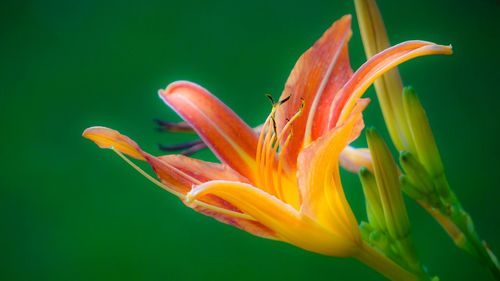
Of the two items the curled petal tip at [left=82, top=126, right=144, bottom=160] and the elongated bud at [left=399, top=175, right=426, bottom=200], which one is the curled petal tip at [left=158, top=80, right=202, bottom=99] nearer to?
the curled petal tip at [left=82, top=126, right=144, bottom=160]

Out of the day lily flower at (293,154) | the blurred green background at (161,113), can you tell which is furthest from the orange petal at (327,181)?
the blurred green background at (161,113)

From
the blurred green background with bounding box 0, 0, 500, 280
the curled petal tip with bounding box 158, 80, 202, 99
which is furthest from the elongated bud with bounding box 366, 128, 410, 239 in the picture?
the blurred green background with bounding box 0, 0, 500, 280

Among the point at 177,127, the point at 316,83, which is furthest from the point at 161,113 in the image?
the point at 316,83

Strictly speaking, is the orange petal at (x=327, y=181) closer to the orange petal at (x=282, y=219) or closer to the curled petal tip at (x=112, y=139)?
the orange petal at (x=282, y=219)

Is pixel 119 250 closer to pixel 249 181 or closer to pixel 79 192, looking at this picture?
pixel 79 192

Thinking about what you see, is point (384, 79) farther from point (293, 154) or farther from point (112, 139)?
point (112, 139)

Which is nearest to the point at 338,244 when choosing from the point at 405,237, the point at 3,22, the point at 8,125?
the point at 405,237
